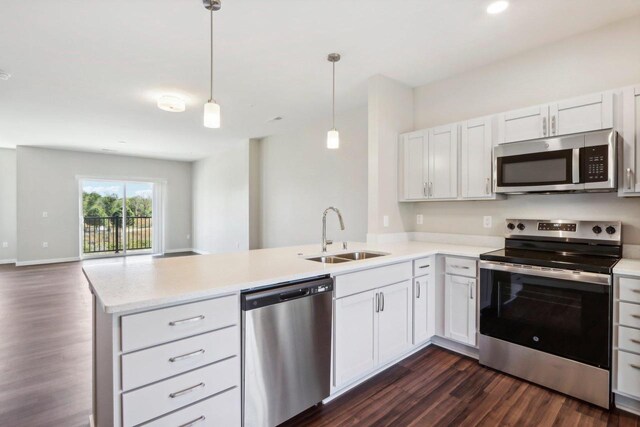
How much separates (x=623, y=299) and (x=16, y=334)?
5.08 m

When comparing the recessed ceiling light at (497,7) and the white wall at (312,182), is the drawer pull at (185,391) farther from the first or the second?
the white wall at (312,182)

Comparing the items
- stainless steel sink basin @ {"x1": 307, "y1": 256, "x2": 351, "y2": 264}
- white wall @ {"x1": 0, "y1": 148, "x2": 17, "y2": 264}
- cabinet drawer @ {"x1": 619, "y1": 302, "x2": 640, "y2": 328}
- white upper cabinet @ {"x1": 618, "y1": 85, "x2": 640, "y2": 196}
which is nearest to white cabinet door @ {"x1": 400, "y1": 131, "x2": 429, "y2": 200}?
stainless steel sink basin @ {"x1": 307, "y1": 256, "x2": 351, "y2": 264}

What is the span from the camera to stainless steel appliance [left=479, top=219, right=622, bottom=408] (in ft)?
6.43

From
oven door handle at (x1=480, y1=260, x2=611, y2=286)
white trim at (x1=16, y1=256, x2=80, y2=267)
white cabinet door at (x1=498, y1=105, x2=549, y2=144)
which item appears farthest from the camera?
white trim at (x1=16, y1=256, x2=80, y2=267)

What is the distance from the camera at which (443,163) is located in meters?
3.06

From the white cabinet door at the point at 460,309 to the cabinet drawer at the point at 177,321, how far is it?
1955 millimetres

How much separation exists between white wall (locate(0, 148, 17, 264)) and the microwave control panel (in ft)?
34.0

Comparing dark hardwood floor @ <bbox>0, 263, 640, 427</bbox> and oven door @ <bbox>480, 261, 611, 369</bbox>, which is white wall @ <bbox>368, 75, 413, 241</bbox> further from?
dark hardwood floor @ <bbox>0, 263, 640, 427</bbox>

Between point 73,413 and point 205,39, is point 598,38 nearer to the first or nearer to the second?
point 205,39

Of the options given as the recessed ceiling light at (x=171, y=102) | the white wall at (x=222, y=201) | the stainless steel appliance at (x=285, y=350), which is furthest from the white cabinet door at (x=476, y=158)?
the white wall at (x=222, y=201)

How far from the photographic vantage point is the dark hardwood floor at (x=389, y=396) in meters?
1.85

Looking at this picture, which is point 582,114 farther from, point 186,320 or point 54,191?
point 54,191

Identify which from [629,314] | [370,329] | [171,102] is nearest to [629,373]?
[629,314]

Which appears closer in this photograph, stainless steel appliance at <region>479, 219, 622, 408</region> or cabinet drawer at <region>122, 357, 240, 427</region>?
cabinet drawer at <region>122, 357, 240, 427</region>
